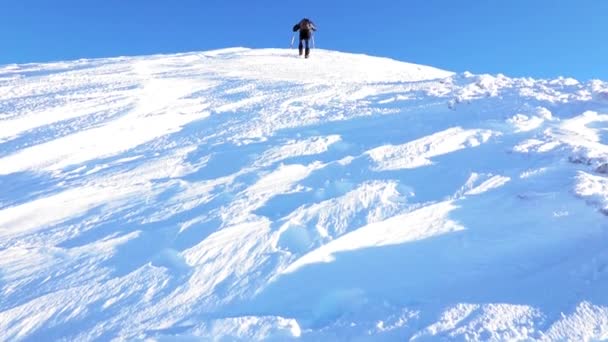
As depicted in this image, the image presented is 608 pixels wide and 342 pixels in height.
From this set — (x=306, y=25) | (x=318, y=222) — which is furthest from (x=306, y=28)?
(x=318, y=222)

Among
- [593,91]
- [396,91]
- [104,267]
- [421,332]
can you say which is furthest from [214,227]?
[593,91]

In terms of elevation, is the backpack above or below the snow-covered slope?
above

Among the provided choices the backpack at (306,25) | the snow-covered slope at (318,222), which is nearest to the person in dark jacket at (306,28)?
the backpack at (306,25)

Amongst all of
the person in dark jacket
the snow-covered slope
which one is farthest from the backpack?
the snow-covered slope

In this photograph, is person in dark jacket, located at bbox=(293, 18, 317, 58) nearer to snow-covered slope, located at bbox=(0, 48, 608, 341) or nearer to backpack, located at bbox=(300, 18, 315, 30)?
backpack, located at bbox=(300, 18, 315, 30)

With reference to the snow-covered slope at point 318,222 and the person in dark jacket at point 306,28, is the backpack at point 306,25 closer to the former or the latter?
the person in dark jacket at point 306,28

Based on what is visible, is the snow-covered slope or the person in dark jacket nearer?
the snow-covered slope

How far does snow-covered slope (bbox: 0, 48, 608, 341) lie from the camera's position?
2.72 m

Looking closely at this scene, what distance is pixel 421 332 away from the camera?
2.51 m

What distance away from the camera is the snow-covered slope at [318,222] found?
8.94 feet

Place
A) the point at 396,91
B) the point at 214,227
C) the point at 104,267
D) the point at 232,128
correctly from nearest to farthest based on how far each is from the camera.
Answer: the point at 104,267
the point at 214,227
the point at 232,128
the point at 396,91

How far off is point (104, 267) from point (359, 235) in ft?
5.98

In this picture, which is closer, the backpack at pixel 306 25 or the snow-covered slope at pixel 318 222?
the snow-covered slope at pixel 318 222

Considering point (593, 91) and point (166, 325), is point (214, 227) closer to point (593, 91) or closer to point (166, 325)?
point (166, 325)
